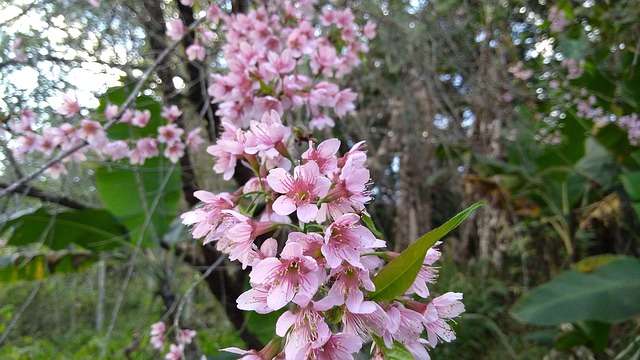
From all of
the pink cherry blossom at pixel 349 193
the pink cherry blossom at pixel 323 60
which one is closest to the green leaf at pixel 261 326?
the pink cherry blossom at pixel 323 60

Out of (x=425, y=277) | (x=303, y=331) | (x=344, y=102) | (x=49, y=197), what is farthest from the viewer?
(x=49, y=197)

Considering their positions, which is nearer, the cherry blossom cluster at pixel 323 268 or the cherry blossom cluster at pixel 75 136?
the cherry blossom cluster at pixel 323 268

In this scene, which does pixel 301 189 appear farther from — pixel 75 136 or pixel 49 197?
pixel 49 197

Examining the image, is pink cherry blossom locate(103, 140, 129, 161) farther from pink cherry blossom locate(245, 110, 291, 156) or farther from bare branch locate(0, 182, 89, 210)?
pink cherry blossom locate(245, 110, 291, 156)

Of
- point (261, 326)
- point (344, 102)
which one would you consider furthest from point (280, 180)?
point (261, 326)

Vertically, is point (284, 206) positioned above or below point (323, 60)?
below

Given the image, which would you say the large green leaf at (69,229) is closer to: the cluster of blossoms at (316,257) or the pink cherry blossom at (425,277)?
the cluster of blossoms at (316,257)
